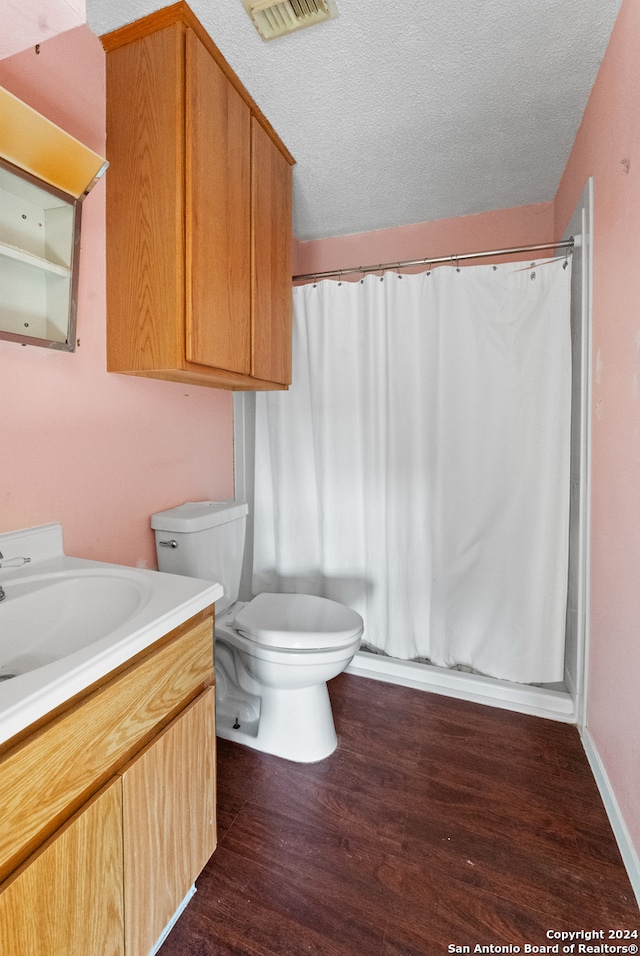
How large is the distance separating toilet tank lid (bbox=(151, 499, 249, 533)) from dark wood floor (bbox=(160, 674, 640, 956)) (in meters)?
0.80

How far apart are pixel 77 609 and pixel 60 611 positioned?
0.03 metres

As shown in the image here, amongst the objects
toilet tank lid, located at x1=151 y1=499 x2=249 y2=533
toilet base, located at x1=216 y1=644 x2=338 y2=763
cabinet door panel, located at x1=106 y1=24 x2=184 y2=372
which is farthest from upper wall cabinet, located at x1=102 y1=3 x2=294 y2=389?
toilet base, located at x1=216 y1=644 x2=338 y2=763

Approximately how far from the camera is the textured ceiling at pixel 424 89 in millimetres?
1167

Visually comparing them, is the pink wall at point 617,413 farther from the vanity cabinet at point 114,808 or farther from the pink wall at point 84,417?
the pink wall at point 84,417

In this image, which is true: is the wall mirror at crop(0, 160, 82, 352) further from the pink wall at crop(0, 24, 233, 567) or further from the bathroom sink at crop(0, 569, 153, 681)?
the bathroom sink at crop(0, 569, 153, 681)

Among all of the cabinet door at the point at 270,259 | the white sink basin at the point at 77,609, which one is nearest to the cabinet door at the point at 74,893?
the white sink basin at the point at 77,609

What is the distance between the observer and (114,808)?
0.73 m

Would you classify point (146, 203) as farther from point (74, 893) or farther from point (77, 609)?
point (74, 893)

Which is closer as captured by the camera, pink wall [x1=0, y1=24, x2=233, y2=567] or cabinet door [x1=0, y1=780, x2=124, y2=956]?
cabinet door [x1=0, y1=780, x2=124, y2=956]

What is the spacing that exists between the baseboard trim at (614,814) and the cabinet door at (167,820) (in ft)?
3.38

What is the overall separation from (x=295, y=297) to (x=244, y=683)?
1637 millimetres

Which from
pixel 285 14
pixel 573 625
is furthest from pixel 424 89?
pixel 573 625

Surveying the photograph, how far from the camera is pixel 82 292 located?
122cm

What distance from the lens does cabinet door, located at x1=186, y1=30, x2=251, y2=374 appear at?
47.8 inches
